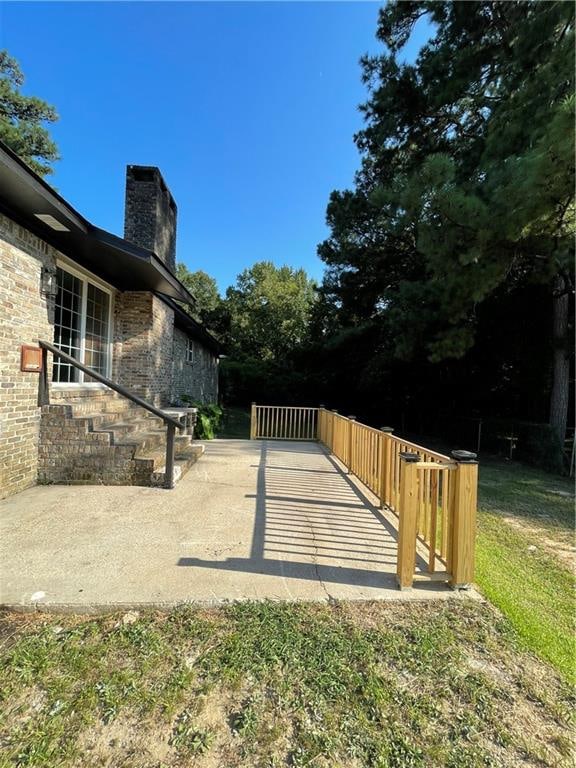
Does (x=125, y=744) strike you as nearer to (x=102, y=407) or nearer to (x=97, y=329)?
(x=102, y=407)

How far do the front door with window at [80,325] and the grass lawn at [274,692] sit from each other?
4.13 metres

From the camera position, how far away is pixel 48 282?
15.1ft

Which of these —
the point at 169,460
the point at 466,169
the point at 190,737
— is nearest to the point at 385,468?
the point at 169,460

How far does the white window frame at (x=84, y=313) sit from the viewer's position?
524cm

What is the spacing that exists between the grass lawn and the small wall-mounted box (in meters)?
2.97

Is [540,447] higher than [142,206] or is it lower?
lower

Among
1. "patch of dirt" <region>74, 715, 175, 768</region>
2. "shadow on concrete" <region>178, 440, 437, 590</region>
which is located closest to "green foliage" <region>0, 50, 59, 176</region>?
"shadow on concrete" <region>178, 440, 437, 590</region>

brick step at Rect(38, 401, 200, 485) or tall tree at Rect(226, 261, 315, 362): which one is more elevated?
tall tree at Rect(226, 261, 315, 362)

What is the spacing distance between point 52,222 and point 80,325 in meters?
1.89

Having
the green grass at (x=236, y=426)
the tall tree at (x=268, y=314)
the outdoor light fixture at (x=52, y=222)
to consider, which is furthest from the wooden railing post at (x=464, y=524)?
the tall tree at (x=268, y=314)

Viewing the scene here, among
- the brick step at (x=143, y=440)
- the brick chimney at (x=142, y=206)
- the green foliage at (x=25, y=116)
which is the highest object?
the green foliage at (x=25, y=116)

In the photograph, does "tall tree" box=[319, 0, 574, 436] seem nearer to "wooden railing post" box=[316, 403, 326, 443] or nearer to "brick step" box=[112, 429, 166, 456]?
"wooden railing post" box=[316, 403, 326, 443]

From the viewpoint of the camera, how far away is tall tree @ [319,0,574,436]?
5.67m

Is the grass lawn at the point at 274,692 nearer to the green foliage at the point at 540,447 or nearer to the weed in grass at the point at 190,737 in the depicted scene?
the weed in grass at the point at 190,737
